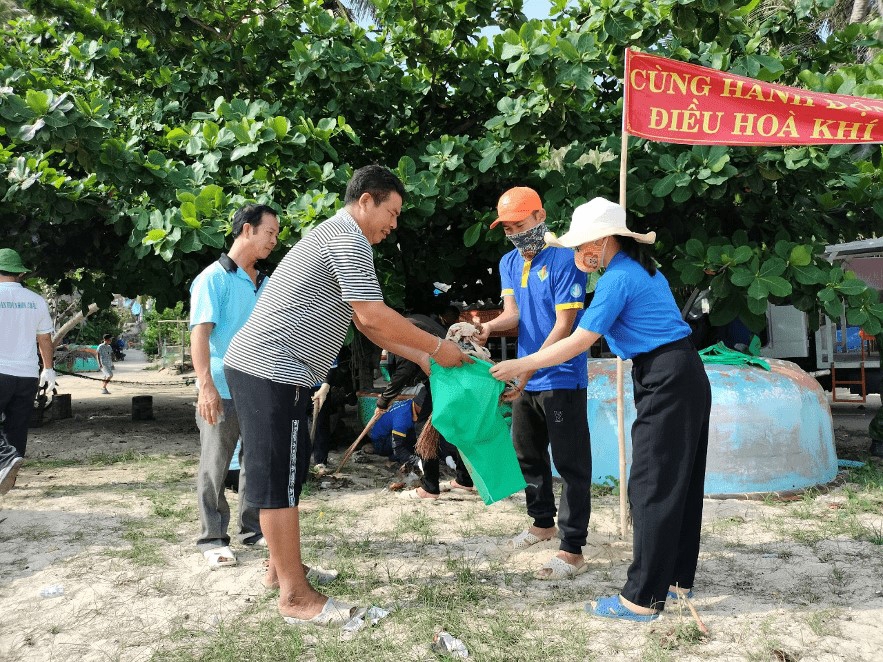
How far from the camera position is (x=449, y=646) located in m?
2.86

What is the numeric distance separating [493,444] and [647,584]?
0.95 metres

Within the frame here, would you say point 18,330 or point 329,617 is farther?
point 18,330

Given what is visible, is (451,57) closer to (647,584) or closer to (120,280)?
(120,280)

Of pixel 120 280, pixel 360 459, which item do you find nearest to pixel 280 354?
pixel 360 459

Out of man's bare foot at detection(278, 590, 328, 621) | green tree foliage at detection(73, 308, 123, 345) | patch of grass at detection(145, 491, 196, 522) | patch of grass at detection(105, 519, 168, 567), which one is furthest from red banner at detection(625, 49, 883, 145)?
green tree foliage at detection(73, 308, 123, 345)

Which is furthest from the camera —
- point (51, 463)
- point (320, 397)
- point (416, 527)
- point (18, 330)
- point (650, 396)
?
point (51, 463)

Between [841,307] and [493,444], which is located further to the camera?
[841,307]

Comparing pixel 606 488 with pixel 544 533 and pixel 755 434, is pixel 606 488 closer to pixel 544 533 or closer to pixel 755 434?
pixel 755 434

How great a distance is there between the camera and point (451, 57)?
7324 mm

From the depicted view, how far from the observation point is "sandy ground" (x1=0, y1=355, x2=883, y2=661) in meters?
2.99

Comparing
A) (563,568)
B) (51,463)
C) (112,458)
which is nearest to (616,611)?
(563,568)

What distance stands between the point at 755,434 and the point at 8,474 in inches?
210

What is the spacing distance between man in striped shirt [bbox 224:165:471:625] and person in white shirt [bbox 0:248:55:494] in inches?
122

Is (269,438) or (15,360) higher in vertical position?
(15,360)
